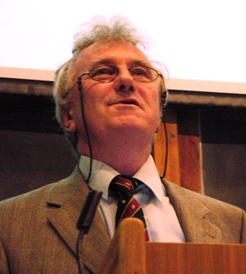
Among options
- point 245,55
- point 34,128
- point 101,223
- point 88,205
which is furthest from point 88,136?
point 245,55

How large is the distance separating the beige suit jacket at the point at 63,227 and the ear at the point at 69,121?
16 centimetres

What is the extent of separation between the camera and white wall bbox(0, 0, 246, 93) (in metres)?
1.77

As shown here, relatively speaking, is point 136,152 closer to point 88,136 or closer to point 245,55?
point 88,136

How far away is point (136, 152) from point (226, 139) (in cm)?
68

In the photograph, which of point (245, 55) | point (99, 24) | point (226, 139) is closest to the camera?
point (99, 24)

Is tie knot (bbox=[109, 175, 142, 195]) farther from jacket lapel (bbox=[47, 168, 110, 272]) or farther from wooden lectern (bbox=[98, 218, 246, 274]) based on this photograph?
wooden lectern (bbox=[98, 218, 246, 274])

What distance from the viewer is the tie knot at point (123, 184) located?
137 cm

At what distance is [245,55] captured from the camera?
192 cm

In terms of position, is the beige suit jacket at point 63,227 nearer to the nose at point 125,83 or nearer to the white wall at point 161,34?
the nose at point 125,83

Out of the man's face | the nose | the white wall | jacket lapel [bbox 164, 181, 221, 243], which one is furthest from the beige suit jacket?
the white wall

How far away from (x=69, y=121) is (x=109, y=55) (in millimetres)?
231

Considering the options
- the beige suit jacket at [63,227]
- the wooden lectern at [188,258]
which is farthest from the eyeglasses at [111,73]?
the wooden lectern at [188,258]

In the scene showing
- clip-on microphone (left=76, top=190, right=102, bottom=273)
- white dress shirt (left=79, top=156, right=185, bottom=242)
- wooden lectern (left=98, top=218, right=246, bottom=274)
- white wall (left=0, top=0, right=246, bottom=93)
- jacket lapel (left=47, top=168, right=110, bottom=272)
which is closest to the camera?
wooden lectern (left=98, top=218, right=246, bottom=274)

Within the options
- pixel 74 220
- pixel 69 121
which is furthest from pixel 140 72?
pixel 74 220
